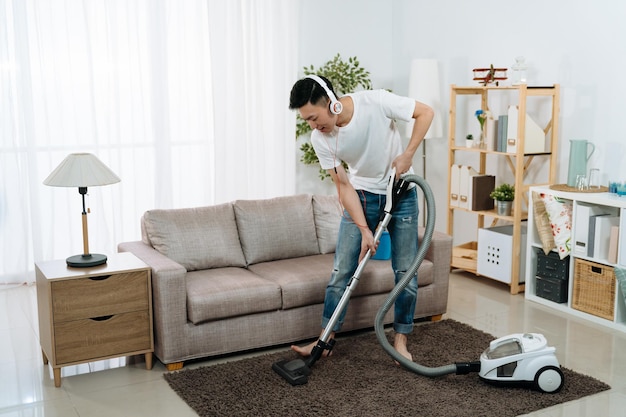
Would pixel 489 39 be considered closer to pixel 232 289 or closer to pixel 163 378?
pixel 232 289

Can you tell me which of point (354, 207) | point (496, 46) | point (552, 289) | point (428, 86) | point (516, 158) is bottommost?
point (552, 289)

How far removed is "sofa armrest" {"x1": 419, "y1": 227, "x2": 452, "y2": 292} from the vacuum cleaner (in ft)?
2.36

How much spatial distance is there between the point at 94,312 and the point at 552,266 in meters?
2.58

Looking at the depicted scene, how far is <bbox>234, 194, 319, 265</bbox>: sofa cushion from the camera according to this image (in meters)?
4.00

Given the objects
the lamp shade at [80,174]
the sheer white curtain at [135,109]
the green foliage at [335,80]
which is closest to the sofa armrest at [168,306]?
the lamp shade at [80,174]

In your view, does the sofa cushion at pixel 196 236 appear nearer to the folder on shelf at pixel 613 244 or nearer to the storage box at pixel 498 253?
the storage box at pixel 498 253

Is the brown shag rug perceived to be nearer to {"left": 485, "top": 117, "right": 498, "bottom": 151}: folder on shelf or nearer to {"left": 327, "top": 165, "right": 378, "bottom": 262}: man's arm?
{"left": 327, "top": 165, "right": 378, "bottom": 262}: man's arm

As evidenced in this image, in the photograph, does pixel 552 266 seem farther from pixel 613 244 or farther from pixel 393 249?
pixel 393 249

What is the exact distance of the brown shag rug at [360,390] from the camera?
2941 millimetres

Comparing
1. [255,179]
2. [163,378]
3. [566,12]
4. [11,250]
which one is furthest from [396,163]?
[11,250]

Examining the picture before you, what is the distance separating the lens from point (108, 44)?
500cm

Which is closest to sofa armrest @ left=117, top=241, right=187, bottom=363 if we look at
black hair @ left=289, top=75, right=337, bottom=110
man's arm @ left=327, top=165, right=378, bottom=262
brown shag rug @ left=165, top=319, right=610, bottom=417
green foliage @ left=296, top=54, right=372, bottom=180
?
brown shag rug @ left=165, top=319, right=610, bottom=417

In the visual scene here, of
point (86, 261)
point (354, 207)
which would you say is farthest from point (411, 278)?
point (86, 261)

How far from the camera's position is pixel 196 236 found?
386cm
